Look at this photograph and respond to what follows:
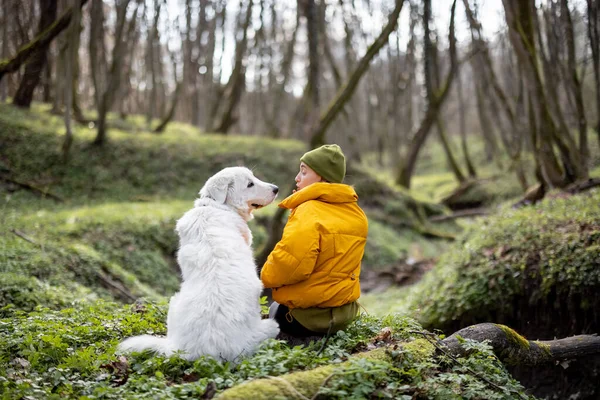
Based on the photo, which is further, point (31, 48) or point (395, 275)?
point (395, 275)

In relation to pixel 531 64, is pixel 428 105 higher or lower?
higher

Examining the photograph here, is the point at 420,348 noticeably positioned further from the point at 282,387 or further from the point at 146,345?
the point at 146,345

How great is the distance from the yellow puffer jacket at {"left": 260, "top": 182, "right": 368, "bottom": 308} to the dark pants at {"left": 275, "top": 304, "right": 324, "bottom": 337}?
15 cm

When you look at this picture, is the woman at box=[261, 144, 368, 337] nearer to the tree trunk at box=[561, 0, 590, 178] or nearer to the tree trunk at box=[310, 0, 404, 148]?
the tree trunk at box=[310, 0, 404, 148]

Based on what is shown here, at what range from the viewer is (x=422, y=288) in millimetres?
9922

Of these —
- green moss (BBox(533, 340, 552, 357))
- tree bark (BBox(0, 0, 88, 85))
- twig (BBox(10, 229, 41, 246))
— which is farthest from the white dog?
tree bark (BBox(0, 0, 88, 85))

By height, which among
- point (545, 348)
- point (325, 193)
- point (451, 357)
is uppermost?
point (325, 193)

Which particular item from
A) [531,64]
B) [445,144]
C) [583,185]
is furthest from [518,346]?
[445,144]

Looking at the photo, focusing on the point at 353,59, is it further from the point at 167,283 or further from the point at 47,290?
the point at 47,290

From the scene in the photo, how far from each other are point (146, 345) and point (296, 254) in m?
1.63

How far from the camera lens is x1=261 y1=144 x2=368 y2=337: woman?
448 centimetres

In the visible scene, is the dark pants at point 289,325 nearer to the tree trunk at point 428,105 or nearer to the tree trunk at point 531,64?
the tree trunk at point 531,64

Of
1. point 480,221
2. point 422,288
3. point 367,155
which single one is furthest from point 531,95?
point 367,155

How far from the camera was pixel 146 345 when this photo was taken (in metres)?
4.68
